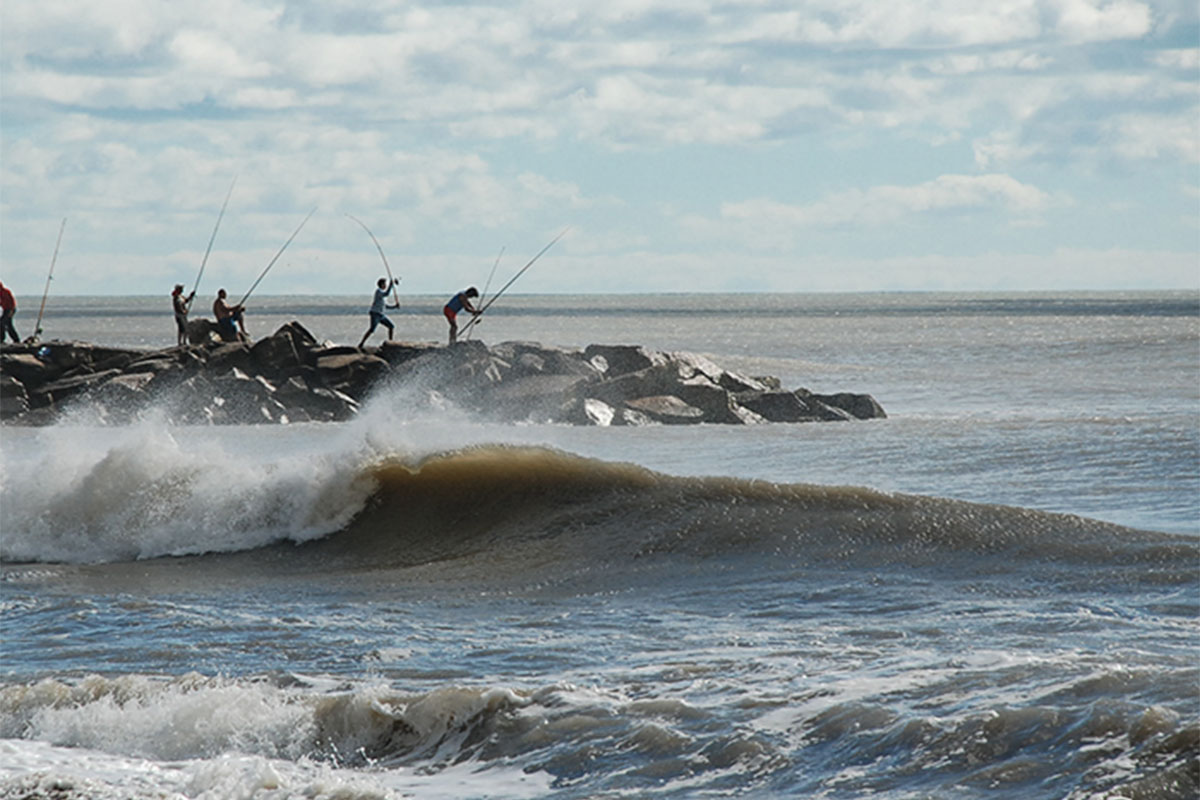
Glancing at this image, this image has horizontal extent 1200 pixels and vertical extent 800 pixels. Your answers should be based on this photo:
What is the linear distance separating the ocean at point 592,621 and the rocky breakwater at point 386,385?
206 inches

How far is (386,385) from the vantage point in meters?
23.6

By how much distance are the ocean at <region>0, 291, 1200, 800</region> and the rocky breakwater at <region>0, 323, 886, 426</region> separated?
5.23m

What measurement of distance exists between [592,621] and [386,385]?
16015mm

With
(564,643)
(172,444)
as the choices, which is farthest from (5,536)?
(564,643)

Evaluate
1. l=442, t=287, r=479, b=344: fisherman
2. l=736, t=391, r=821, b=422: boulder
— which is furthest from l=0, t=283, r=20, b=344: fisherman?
l=736, t=391, r=821, b=422: boulder

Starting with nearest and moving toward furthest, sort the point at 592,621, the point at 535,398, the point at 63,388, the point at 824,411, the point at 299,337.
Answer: the point at 592,621
the point at 824,411
the point at 535,398
the point at 63,388
the point at 299,337

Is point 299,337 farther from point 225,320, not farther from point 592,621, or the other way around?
point 592,621

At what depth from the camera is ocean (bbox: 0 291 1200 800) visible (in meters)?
5.48

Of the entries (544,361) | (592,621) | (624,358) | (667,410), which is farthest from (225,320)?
(592,621)

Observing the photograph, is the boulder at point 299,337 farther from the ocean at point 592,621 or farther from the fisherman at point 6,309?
the ocean at point 592,621

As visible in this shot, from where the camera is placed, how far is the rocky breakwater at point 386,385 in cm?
2167

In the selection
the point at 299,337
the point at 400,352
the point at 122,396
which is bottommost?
the point at 122,396

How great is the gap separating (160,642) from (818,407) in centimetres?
1475

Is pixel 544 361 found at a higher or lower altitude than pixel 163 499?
higher
